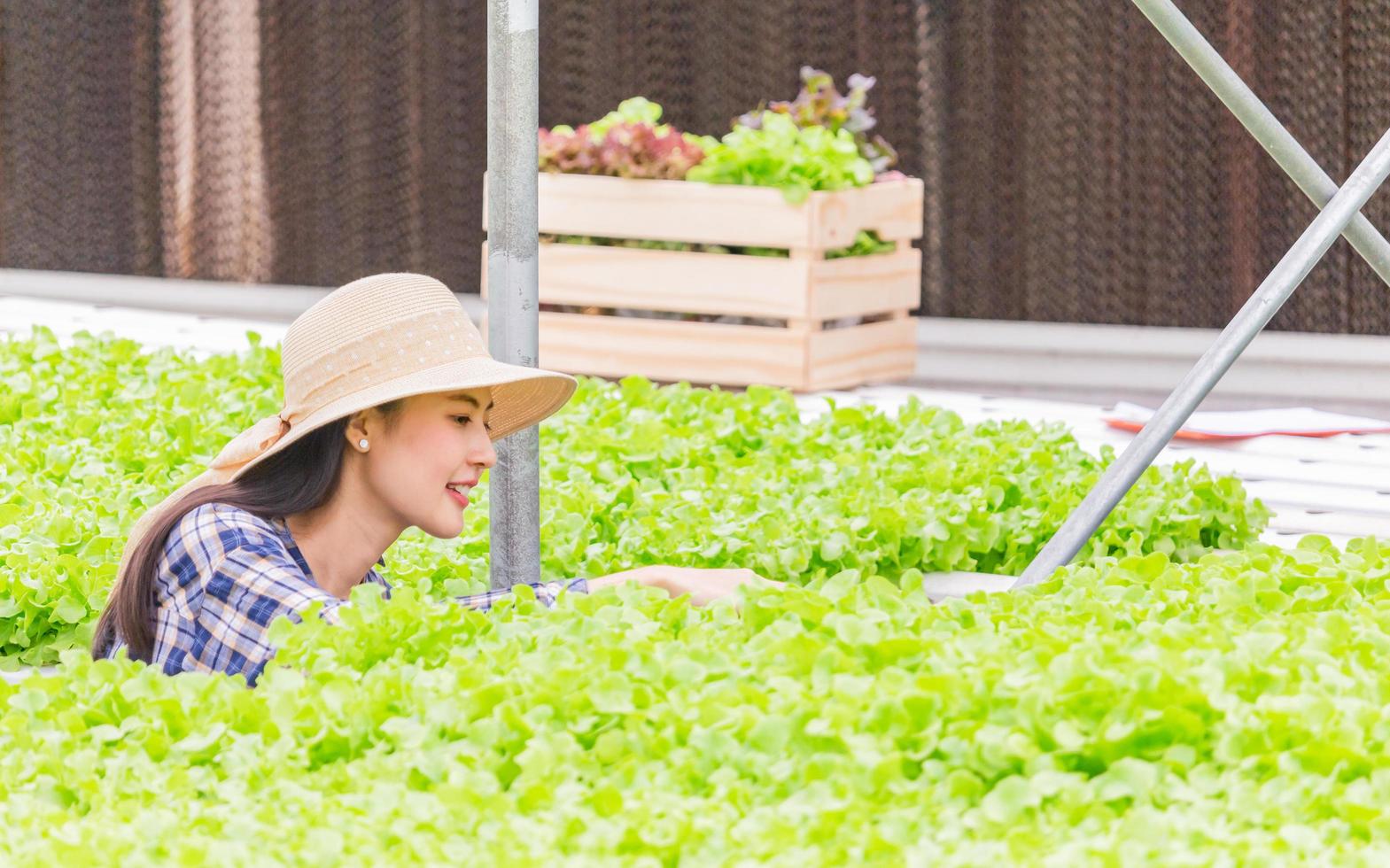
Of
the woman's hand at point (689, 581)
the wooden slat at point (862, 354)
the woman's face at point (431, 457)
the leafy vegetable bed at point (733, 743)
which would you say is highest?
the woman's face at point (431, 457)

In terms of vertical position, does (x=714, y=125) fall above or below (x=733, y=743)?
above

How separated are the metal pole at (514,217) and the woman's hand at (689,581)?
28 centimetres

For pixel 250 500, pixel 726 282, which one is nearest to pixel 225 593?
pixel 250 500

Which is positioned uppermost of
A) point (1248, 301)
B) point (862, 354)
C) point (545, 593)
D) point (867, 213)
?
point (1248, 301)

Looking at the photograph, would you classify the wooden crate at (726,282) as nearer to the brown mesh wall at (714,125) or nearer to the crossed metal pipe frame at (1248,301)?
the brown mesh wall at (714,125)

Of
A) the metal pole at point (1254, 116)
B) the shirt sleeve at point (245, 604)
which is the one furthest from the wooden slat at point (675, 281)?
the shirt sleeve at point (245, 604)

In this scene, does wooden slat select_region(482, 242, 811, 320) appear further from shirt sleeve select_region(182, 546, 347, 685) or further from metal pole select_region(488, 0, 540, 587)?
shirt sleeve select_region(182, 546, 347, 685)

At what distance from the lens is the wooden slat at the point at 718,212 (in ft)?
21.4

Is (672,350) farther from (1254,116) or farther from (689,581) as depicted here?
(689,581)

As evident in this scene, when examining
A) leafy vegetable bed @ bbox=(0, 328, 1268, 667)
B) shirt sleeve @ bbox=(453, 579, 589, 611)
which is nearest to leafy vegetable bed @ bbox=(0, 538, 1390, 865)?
shirt sleeve @ bbox=(453, 579, 589, 611)

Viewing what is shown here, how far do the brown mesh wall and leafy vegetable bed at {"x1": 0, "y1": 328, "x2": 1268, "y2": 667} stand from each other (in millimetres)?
2976

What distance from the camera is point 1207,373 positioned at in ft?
10.0

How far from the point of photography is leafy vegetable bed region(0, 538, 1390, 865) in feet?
5.95

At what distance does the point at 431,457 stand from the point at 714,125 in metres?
5.77
